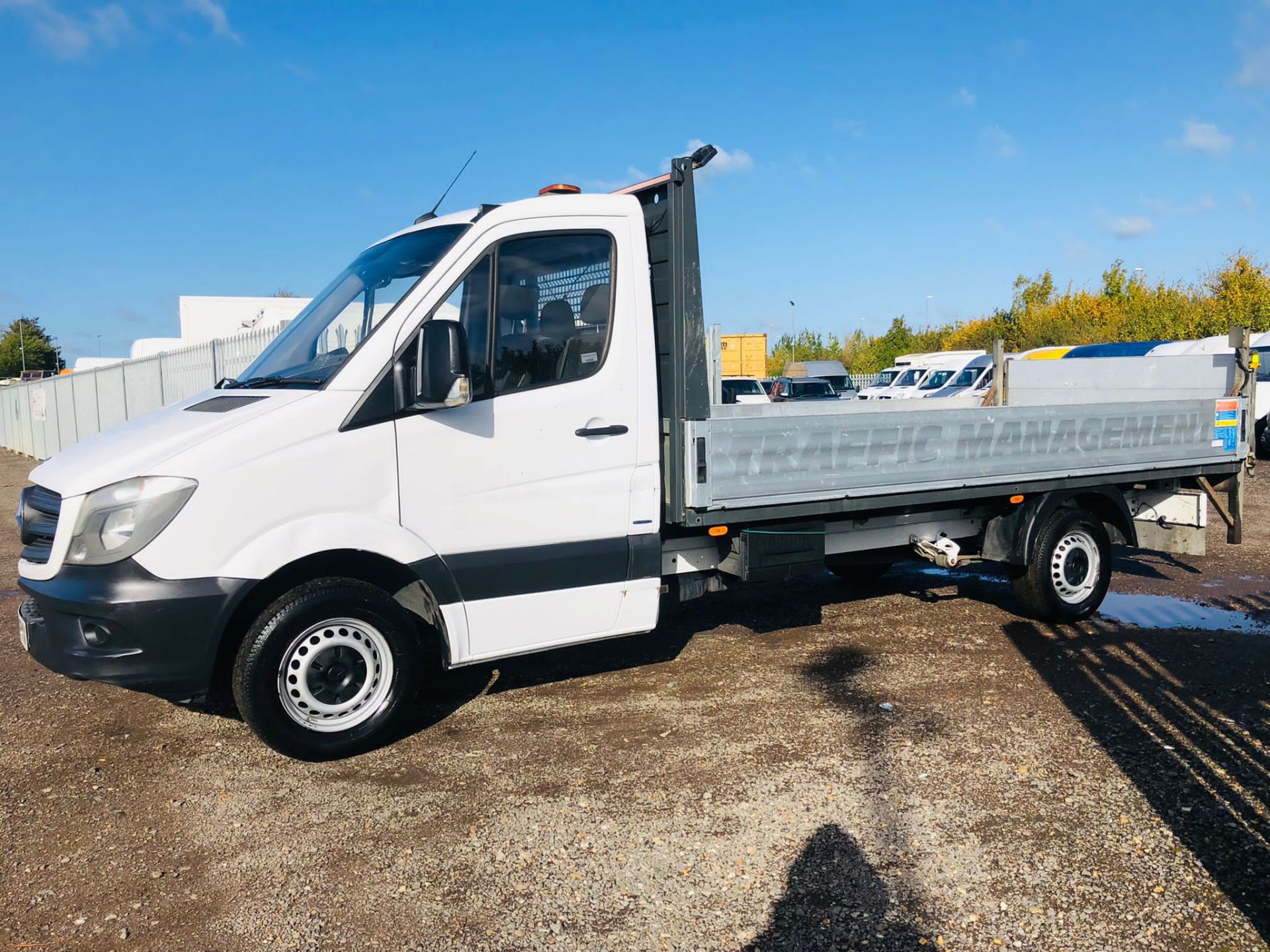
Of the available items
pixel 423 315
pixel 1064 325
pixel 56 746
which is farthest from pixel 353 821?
pixel 1064 325

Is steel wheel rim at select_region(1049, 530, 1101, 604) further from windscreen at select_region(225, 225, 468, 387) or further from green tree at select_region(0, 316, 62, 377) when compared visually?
green tree at select_region(0, 316, 62, 377)

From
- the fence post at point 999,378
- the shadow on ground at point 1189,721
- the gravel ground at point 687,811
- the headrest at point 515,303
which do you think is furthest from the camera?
the fence post at point 999,378

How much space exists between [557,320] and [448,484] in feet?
3.37

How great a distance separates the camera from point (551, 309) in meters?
5.16

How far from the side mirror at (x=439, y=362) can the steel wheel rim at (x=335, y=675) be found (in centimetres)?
111

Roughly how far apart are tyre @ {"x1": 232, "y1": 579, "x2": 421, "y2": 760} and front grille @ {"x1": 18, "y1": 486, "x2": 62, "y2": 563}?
37.8 inches

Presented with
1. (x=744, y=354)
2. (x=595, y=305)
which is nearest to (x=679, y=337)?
(x=595, y=305)

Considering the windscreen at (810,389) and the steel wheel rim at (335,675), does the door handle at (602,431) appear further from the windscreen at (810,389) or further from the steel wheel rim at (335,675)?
the windscreen at (810,389)

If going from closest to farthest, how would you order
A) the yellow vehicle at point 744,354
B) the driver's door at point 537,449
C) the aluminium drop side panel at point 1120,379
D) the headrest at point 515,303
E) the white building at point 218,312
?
the driver's door at point 537,449 → the headrest at point 515,303 → the aluminium drop side panel at point 1120,379 → the white building at point 218,312 → the yellow vehicle at point 744,354

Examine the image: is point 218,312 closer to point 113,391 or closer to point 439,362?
A: point 113,391

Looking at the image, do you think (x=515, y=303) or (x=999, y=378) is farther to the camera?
(x=999, y=378)

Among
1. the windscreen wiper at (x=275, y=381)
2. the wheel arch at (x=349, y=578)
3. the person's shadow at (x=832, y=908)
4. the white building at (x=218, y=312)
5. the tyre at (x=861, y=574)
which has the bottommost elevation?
the person's shadow at (x=832, y=908)

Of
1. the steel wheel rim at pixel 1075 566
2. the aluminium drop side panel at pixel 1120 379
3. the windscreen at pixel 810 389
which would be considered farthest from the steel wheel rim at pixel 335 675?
the windscreen at pixel 810 389

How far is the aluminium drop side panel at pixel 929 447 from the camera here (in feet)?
17.7
